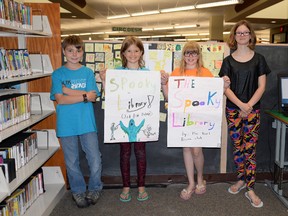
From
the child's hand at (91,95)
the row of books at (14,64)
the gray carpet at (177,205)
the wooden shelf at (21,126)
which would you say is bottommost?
the gray carpet at (177,205)

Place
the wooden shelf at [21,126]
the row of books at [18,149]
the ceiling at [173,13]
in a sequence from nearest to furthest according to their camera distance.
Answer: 1. the wooden shelf at [21,126]
2. the row of books at [18,149]
3. the ceiling at [173,13]

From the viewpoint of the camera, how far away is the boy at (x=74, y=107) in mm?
2432

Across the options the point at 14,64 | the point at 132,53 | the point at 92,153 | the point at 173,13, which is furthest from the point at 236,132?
the point at 173,13

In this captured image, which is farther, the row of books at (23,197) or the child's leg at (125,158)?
the child's leg at (125,158)

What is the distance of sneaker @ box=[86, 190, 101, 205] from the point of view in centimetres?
267

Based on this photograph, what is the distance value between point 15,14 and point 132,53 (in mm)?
970

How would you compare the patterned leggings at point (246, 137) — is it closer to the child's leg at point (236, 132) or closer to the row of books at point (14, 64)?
the child's leg at point (236, 132)

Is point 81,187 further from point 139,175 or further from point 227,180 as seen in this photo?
point 227,180

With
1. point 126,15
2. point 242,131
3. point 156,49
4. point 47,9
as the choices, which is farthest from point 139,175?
point 126,15

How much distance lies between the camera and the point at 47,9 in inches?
107

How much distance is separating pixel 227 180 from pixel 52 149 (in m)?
1.93

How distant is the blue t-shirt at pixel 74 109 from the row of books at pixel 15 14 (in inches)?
18.9

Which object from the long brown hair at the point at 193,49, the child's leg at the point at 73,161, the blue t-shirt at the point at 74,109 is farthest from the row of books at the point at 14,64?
the long brown hair at the point at 193,49

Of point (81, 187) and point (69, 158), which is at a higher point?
point (69, 158)
